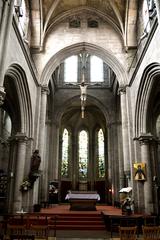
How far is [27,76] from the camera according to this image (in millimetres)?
13906

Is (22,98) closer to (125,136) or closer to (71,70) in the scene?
(125,136)

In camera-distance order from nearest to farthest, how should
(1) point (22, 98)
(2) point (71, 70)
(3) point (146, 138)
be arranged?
1. (3) point (146, 138)
2. (1) point (22, 98)
3. (2) point (71, 70)

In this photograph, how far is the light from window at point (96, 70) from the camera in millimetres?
26289

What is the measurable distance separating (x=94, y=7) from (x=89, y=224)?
15.6 m

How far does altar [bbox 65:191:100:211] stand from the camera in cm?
1571

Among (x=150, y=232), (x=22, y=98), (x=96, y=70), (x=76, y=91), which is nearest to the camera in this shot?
(x=150, y=232)

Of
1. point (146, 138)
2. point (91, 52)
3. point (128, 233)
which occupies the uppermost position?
point (91, 52)

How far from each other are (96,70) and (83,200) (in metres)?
15.5

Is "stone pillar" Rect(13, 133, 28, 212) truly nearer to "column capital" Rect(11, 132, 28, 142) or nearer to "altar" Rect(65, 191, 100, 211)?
"column capital" Rect(11, 132, 28, 142)

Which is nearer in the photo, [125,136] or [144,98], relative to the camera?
[144,98]

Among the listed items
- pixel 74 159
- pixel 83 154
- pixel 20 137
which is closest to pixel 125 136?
pixel 20 137

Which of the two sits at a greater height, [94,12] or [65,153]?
[94,12]

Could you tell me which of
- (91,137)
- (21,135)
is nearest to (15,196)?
(21,135)

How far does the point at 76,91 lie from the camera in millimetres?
25297
